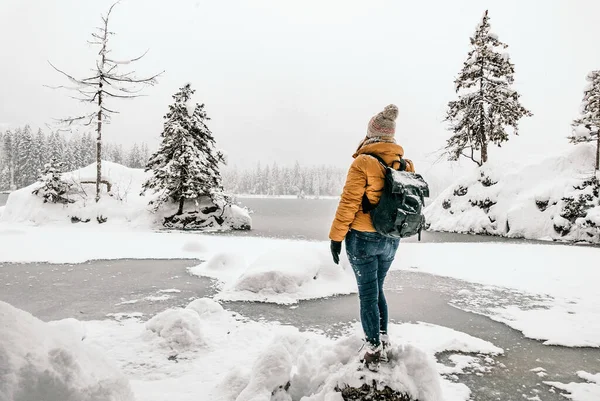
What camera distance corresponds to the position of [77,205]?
65.7 feet

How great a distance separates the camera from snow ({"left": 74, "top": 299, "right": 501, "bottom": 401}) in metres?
2.71

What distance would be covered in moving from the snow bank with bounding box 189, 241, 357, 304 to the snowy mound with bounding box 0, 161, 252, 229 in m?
13.9

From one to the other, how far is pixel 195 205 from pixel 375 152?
799 inches

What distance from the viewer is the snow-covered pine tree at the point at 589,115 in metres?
21.1

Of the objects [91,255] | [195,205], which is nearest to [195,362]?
[91,255]

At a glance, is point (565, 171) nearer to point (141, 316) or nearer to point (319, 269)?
point (319, 269)

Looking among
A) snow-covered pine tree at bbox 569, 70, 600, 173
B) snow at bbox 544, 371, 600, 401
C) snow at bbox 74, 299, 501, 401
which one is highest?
snow-covered pine tree at bbox 569, 70, 600, 173

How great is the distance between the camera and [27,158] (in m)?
66.6

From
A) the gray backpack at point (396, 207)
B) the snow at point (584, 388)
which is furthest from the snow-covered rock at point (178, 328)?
the snow at point (584, 388)

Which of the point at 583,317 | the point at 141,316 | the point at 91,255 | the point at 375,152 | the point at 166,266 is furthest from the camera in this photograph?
the point at 91,255

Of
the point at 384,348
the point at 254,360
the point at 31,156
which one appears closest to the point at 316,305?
the point at 254,360

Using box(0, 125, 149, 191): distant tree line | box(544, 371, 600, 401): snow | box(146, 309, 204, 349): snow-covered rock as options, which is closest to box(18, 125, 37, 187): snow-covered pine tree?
box(0, 125, 149, 191): distant tree line

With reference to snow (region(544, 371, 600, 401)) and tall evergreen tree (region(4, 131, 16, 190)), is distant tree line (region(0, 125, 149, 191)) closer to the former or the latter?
tall evergreen tree (region(4, 131, 16, 190))

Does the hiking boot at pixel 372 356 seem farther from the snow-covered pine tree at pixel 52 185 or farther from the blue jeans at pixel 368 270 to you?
the snow-covered pine tree at pixel 52 185
